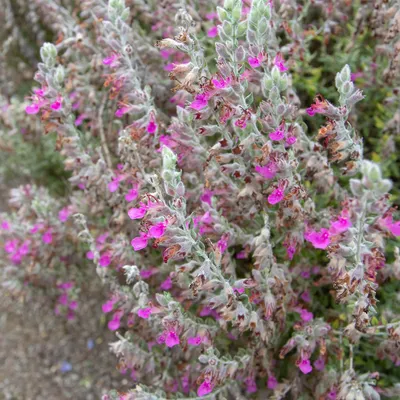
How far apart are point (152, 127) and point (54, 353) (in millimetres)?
1871

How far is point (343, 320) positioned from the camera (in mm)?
2357

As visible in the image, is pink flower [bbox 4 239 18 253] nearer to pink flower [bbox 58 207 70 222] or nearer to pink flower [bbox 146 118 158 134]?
Result: pink flower [bbox 58 207 70 222]

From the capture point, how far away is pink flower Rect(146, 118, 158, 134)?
215 centimetres

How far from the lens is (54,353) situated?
131 inches

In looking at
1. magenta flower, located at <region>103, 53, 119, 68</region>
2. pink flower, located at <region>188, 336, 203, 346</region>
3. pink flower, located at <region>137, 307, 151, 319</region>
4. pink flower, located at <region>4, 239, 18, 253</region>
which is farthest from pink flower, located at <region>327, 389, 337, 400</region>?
pink flower, located at <region>4, 239, 18, 253</region>

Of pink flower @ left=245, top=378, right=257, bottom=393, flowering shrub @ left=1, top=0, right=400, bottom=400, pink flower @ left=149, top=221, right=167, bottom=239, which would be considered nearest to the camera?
pink flower @ left=149, top=221, right=167, bottom=239

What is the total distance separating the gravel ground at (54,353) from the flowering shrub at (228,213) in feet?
2.14

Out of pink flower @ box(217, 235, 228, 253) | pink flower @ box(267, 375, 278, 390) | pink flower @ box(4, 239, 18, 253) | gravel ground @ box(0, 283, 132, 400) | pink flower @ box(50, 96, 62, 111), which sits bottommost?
gravel ground @ box(0, 283, 132, 400)

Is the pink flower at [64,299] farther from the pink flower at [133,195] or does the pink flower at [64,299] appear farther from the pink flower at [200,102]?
the pink flower at [200,102]

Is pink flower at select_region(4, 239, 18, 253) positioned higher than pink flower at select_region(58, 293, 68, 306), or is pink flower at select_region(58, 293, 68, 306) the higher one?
pink flower at select_region(4, 239, 18, 253)

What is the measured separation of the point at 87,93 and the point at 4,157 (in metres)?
1.28

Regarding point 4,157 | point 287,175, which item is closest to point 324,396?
point 287,175

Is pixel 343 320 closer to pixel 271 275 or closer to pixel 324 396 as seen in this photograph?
pixel 324 396

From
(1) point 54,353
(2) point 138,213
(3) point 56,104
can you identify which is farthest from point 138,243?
(1) point 54,353
